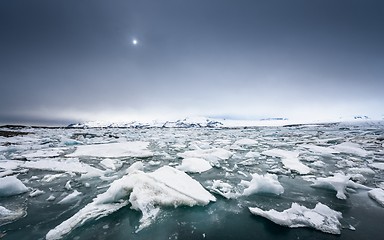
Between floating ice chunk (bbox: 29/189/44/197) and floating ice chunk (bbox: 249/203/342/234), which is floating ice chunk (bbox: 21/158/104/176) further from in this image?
floating ice chunk (bbox: 249/203/342/234)

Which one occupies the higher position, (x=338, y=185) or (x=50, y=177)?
(x=338, y=185)

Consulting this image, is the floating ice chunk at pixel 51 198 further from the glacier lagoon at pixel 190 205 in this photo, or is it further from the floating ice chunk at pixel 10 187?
the floating ice chunk at pixel 10 187

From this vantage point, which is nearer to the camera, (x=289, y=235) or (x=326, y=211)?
(x=289, y=235)

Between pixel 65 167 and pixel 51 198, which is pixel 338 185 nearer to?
pixel 51 198

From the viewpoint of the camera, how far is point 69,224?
295 centimetres

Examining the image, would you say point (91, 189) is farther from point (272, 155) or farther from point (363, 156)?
point (363, 156)

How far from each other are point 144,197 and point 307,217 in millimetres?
2715

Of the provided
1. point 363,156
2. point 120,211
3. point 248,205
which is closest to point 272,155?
point 363,156

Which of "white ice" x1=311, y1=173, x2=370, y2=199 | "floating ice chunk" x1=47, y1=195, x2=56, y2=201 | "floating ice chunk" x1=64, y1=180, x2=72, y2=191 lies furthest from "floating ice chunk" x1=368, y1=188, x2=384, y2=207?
"floating ice chunk" x1=64, y1=180, x2=72, y2=191

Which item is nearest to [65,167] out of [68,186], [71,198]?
[68,186]

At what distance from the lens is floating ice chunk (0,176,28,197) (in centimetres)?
412

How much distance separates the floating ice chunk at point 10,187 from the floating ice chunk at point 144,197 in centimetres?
202

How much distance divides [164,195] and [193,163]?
121 inches

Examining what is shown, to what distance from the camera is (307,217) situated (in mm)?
3090
